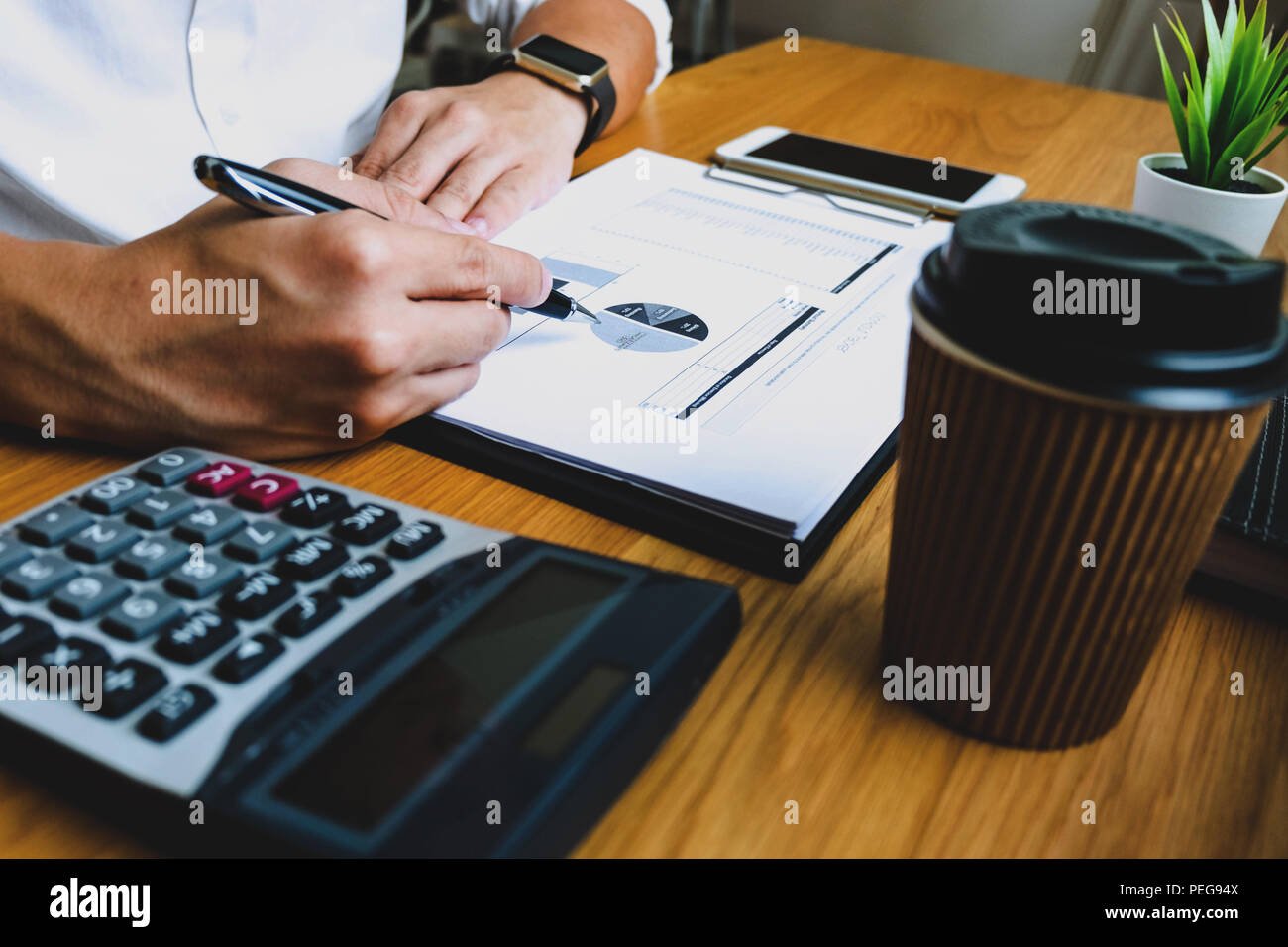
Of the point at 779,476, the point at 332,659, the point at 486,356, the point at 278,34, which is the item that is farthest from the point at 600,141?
the point at 332,659

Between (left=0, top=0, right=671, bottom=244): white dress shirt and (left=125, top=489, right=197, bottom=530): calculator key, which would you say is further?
(left=0, top=0, right=671, bottom=244): white dress shirt

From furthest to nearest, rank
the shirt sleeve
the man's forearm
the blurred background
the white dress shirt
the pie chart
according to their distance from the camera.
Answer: the blurred background < the shirt sleeve < the man's forearm < the white dress shirt < the pie chart

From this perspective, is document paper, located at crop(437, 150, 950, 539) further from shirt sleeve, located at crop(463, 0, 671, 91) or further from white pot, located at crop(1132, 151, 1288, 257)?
shirt sleeve, located at crop(463, 0, 671, 91)

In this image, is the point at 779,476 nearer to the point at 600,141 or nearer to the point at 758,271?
the point at 758,271

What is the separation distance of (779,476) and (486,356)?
16 cm

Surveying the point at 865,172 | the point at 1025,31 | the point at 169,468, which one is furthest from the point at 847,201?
the point at 1025,31

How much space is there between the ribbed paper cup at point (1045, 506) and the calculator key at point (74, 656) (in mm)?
228

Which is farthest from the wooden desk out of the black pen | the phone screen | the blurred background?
the blurred background

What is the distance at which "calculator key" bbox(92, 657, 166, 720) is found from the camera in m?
0.25

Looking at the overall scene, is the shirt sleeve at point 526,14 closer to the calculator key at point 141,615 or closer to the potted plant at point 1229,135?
the potted plant at point 1229,135

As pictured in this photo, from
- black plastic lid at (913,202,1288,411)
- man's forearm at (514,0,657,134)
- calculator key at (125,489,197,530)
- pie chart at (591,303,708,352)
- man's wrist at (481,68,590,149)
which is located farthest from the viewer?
man's forearm at (514,0,657,134)

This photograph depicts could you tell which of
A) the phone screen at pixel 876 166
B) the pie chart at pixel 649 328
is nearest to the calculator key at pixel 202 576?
the pie chart at pixel 649 328

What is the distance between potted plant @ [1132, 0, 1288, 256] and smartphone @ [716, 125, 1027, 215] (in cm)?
12
